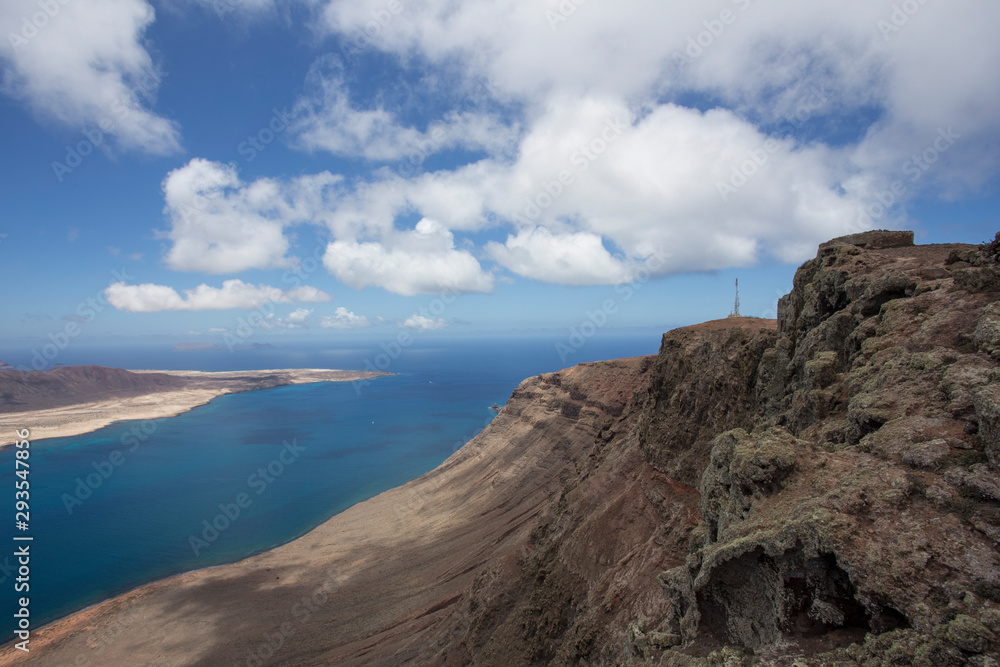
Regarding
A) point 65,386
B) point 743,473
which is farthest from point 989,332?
point 65,386

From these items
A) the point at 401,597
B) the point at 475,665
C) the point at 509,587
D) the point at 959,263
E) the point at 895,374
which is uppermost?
the point at 959,263

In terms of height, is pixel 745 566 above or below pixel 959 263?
below

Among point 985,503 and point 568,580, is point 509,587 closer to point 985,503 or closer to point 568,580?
point 568,580

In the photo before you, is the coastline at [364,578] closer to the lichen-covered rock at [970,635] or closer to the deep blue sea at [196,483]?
the deep blue sea at [196,483]

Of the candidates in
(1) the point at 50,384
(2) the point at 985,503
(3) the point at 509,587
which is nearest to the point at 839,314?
(2) the point at 985,503

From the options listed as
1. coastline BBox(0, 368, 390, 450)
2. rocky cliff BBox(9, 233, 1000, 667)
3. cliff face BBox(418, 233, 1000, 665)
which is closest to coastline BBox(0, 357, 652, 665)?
rocky cliff BBox(9, 233, 1000, 667)

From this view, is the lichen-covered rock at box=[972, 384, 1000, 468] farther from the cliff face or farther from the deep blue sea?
the deep blue sea
